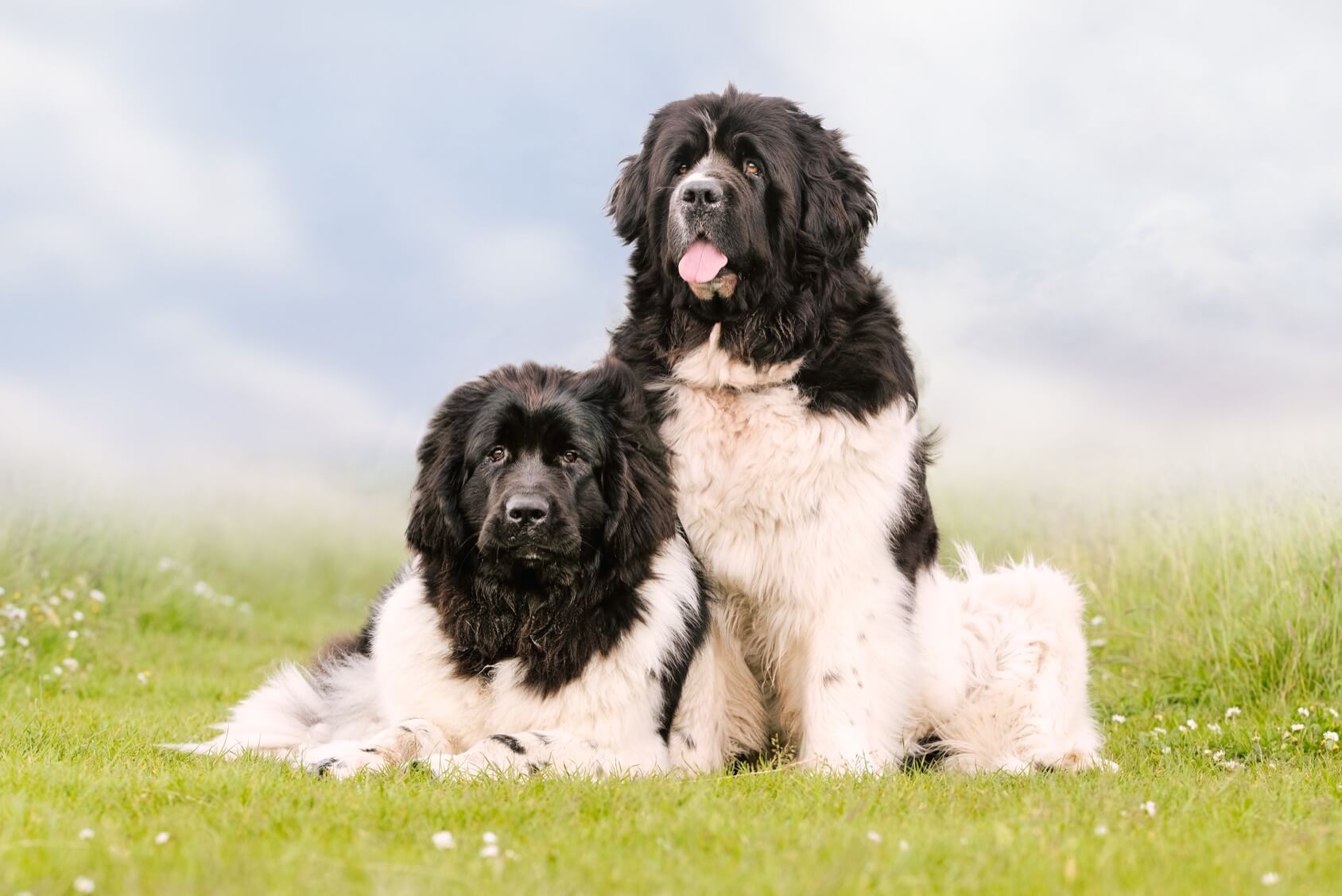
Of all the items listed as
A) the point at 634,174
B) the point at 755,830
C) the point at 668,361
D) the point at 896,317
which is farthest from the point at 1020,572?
the point at 755,830

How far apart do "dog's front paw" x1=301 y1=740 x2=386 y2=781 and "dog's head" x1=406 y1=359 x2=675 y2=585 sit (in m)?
0.80

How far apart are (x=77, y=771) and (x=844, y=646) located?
9.38 ft

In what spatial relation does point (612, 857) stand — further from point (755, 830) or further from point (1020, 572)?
point (1020, 572)

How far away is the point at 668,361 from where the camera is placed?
5.55 m

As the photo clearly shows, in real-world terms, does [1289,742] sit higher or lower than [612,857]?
higher

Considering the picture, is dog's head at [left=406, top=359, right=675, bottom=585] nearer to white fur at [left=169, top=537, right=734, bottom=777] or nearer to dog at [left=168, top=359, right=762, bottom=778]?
dog at [left=168, top=359, right=762, bottom=778]

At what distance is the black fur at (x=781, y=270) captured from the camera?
5340 millimetres

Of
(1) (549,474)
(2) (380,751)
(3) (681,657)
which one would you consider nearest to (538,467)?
(1) (549,474)

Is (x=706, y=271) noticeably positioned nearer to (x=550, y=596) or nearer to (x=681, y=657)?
(x=550, y=596)

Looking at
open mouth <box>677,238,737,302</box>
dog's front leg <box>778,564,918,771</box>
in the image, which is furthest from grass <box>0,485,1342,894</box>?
open mouth <box>677,238,737,302</box>

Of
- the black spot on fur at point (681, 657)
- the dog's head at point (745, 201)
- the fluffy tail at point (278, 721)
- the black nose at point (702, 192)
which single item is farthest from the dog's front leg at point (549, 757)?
the black nose at point (702, 192)

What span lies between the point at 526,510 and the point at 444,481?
1.75ft

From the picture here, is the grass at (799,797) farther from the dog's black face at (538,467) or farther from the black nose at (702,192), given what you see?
the black nose at (702,192)

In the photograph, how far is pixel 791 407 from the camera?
17.6 feet
